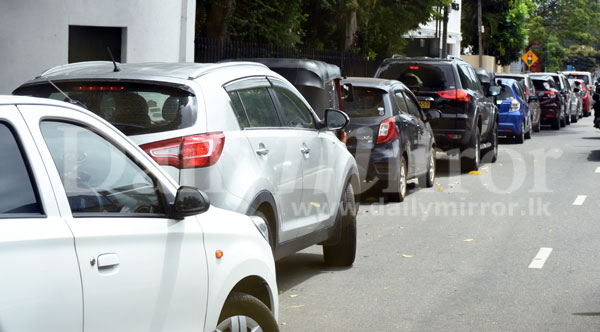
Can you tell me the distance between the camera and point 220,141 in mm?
6555

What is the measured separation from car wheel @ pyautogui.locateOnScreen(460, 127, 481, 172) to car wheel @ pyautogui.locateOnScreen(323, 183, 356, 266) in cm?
934

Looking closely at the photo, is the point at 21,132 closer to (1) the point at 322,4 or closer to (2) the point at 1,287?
(2) the point at 1,287

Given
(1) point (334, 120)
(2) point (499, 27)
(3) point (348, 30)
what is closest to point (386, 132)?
(1) point (334, 120)

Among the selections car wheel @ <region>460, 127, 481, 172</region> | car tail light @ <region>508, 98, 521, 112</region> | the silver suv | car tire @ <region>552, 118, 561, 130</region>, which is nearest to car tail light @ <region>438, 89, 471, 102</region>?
car wheel @ <region>460, 127, 481, 172</region>

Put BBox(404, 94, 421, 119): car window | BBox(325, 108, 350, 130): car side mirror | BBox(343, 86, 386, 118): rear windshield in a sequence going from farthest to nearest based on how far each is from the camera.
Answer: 1. BBox(404, 94, 421, 119): car window
2. BBox(343, 86, 386, 118): rear windshield
3. BBox(325, 108, 350, 130): car side mirror

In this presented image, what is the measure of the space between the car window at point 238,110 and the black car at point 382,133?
646cm

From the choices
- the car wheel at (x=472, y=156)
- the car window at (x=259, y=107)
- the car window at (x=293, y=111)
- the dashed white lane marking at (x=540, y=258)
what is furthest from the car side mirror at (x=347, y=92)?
the car window at (x=259, y=107)

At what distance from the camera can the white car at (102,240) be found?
3.36 m

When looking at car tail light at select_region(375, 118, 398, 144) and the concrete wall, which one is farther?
the concrete wall

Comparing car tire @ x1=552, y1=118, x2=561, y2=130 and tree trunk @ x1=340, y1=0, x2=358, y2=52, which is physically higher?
tree trunk @ x1=340, y1=0, x2=358, y2=52

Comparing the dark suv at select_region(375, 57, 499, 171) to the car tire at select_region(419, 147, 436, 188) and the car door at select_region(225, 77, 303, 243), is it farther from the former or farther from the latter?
the car door at select_region(225, 77, 303, 243)

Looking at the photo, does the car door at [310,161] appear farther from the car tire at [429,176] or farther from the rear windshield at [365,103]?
the car tire at [429,176]

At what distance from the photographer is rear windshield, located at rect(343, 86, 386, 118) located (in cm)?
1365

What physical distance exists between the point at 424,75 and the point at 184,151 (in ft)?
39.9
